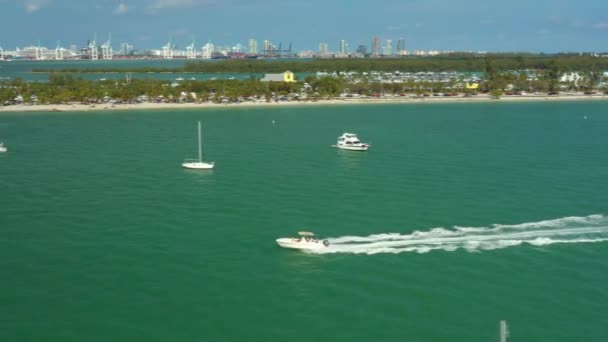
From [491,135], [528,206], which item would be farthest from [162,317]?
[491,135]

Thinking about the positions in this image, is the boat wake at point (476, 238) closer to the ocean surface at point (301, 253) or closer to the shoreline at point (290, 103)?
the ocean surface at point (301, 253)

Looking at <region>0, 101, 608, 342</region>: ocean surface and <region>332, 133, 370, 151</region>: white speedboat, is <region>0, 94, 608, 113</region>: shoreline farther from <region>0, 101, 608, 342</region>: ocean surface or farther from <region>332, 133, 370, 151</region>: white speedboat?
<region>332, 133, 370, 151</region>: white speedboat

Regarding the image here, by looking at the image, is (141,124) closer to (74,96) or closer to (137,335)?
(74,96)

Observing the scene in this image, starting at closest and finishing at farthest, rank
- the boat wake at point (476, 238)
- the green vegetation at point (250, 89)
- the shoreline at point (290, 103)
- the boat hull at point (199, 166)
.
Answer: the boat wake at point (476, 238) → the boat hull at point (199, 166) → the shoreline at point (290, 103) → the green vegetation at point (250, 89)

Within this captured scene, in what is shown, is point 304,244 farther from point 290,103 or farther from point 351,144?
point 290,103

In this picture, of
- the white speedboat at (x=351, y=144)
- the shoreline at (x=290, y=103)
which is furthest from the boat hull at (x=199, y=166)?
the shoreline at (x=290, y=103)

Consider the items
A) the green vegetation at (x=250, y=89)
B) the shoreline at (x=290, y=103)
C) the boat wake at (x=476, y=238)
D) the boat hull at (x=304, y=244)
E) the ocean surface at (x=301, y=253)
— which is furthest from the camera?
the green vegetation at (x=250, y=89)
